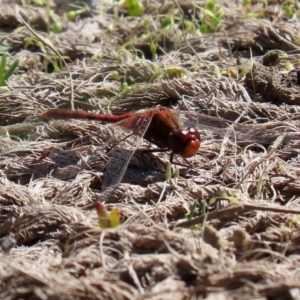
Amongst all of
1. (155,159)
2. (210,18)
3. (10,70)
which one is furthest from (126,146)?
(210,18)

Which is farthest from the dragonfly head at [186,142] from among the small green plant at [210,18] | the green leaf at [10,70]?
the small green plant at [210,18]

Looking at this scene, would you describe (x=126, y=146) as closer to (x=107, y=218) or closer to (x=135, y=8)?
(x=107, y=218)

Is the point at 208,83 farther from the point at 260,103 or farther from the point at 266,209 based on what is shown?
the point at 266,209

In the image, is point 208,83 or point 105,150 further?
point 208,83

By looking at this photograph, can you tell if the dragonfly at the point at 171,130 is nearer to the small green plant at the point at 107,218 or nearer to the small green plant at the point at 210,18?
the small green plant at the point at 107,218

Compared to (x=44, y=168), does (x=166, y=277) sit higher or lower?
higher

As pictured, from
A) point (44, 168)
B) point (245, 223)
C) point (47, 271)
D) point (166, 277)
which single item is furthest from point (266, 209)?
point (44, 168)

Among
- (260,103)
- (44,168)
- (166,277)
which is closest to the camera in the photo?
(166,277)

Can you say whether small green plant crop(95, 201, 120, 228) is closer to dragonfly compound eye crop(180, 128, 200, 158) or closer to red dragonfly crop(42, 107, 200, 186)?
red dragonfly crop(42, 107, 200, 186)
